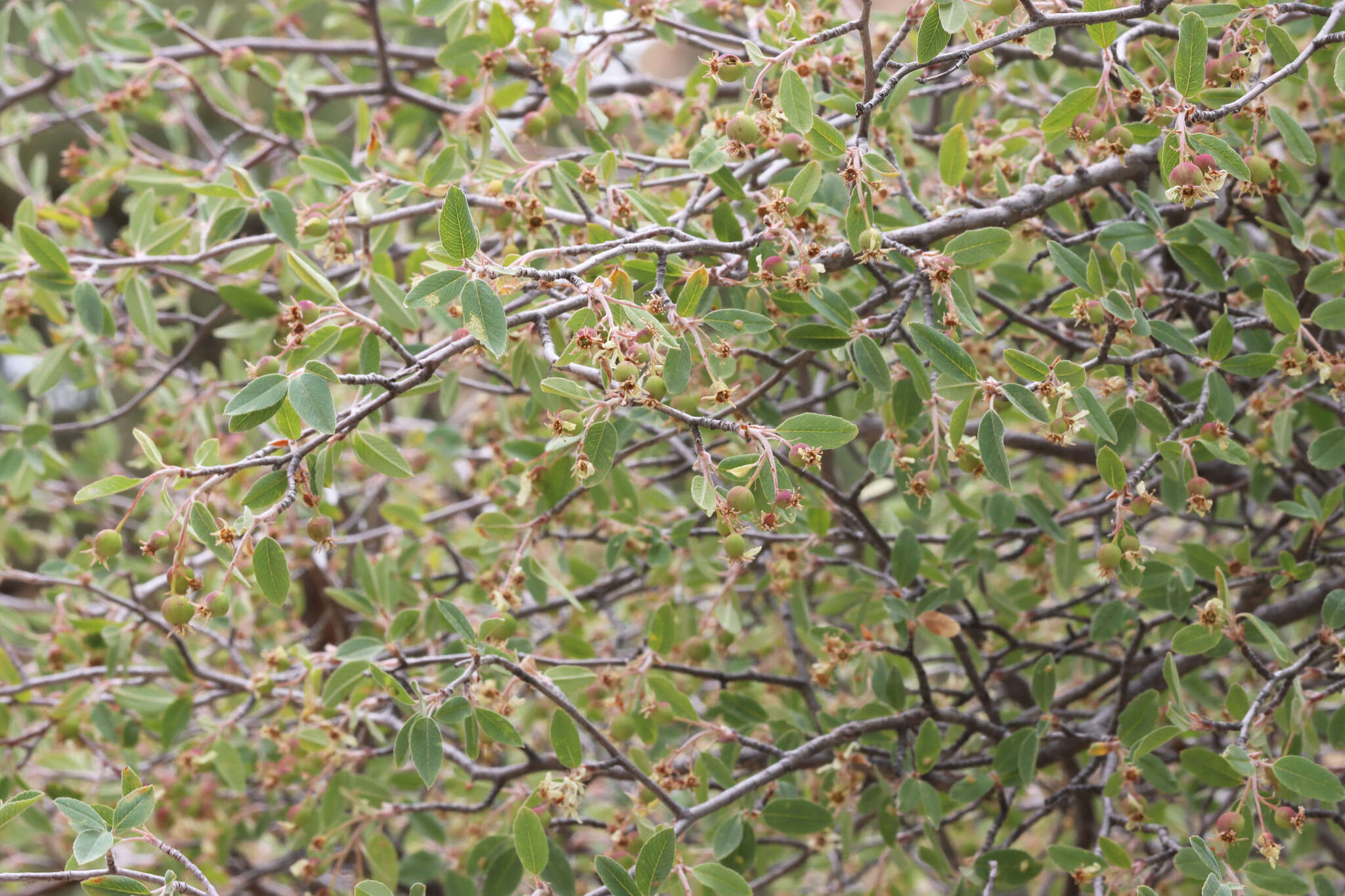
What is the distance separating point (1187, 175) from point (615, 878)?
2.80 ft

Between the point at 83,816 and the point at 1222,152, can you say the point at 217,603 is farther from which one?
the point at 1222,152

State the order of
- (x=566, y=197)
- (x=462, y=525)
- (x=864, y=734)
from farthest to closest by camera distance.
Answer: (x=462, y=525) → (x=864, y=734) → (x=566, y=197)

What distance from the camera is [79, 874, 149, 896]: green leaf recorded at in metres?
0.93

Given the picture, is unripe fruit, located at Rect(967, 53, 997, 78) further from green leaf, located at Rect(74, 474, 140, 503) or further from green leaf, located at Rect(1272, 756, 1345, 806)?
green leaf, located at Rect(74, 474, 140, 503)

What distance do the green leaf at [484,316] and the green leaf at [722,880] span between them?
60cm

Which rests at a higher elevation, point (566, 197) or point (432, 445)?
point (566, 197)

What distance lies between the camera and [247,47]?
6.50 feet

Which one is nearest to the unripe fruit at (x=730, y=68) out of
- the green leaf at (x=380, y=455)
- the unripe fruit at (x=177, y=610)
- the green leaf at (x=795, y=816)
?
the green leaf at (x=380, y=455)

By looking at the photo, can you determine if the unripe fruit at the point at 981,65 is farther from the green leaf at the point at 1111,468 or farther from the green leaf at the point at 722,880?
the green leaf at the point at 722,880

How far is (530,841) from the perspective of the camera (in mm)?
1080

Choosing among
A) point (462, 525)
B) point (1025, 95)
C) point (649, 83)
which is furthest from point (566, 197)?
point (462, 525)

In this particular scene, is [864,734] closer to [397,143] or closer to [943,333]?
[943,333]

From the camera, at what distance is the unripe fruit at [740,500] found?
3.06 feet

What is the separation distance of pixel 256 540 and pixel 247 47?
1.37 meters
